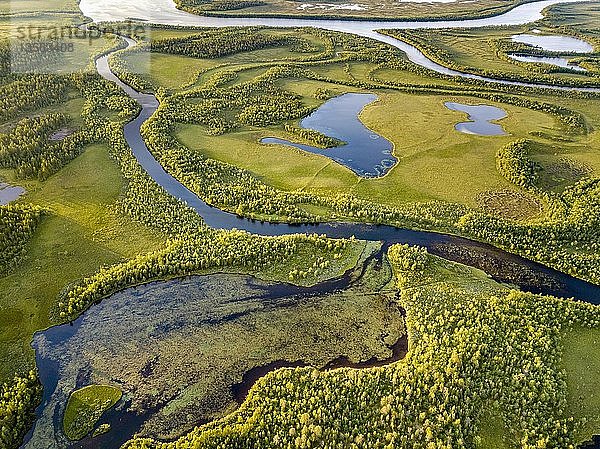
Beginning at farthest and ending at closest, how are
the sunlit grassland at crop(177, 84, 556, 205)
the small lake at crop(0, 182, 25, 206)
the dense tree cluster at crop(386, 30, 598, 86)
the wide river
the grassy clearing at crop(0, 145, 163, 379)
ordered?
the dense tree cluster at crop(386, 30, 598, 86) → the sunlit grassland at crop(177, 84, 556, 205) → the small lake at crop(0, 182, 25, 206) → the wide river → the grassy clearing at crop(0, 145, 163, 379)

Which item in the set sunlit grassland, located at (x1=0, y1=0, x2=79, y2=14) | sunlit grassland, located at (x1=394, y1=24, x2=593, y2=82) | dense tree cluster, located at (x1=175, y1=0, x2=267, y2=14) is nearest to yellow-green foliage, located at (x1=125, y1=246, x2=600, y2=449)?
sunlit grassland, located at (x1=394, y1=24, x2=593, y2=82)

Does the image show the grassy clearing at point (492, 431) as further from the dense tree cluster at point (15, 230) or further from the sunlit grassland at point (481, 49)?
the sunlit grassland at point (481, 49)

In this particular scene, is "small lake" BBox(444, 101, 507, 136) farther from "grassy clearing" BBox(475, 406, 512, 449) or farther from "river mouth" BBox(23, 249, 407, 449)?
"grassy clearing" BBox(475, 406, 512, 449)

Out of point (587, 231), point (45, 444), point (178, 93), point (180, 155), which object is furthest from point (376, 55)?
point (45, 444)

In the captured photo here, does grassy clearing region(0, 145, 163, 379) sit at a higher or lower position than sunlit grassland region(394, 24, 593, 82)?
lower

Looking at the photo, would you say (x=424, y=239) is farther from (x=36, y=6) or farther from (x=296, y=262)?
(x=36, y=6)

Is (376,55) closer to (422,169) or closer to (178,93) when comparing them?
(178,93)
